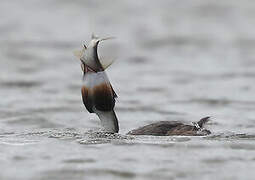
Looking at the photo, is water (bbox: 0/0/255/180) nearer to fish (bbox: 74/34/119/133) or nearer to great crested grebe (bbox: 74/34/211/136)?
great crested grebe (bbox: 74/34/211/136)

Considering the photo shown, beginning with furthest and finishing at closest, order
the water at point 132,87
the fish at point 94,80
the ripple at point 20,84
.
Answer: the ripple at point 20,84
the fish at point 94,80
the water at point 132,87

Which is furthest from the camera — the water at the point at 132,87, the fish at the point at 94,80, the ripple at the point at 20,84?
the ripple at the point at 20,84

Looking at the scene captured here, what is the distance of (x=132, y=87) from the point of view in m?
17.7

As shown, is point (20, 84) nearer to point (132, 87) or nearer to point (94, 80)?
point (132, 87)

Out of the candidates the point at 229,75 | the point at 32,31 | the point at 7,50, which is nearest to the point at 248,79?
the point at 229,75

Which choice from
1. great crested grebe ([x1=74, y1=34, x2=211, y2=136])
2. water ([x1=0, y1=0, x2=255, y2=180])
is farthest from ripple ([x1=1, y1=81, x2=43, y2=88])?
great crested grebe ([x1=74, y1=34, x2=211, y2=136])

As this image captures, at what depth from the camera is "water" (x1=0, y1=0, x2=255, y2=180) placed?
10125 millimetres

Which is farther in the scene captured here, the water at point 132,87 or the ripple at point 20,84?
the ripple at point 20,84

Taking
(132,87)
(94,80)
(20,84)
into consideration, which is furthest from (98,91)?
(20,84)

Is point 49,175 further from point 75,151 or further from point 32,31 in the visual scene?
point 32,31

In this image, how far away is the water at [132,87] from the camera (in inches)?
399

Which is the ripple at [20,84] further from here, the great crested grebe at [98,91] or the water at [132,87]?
the great crested grebe at [98,91]

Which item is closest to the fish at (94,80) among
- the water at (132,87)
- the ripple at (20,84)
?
the water at (132,87)

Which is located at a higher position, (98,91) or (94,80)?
(94,80)
